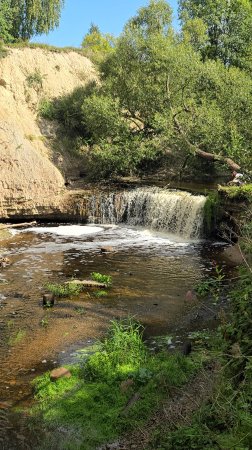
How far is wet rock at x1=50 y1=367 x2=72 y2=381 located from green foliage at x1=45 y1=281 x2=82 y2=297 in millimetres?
4344

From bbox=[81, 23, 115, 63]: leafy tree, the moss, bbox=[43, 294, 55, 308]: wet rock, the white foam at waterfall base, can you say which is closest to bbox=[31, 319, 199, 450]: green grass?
bbox=[43, 294, 55, 308]: wet rock

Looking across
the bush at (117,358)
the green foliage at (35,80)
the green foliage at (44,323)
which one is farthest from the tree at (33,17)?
the bush at (117,358)

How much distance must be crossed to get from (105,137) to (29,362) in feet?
60.1

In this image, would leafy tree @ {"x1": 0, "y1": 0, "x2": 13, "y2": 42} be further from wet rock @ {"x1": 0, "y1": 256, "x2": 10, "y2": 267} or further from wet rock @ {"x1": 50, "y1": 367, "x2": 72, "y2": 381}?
wet rock @ {"x1": 50, "y1": 367, "x2": 72, "y2": 381}

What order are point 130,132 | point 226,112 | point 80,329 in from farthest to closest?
1. point 130,132
2. point 226,112
3. point 80,329

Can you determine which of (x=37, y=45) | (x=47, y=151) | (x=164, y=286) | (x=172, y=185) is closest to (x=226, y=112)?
(x=172, y=185)

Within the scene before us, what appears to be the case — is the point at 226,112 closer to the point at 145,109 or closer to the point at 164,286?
the point at 145,109

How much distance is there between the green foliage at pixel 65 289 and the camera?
474 inches

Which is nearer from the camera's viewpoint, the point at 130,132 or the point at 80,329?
the point at 80,329

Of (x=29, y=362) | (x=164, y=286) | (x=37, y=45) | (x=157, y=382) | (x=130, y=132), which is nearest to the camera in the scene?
(x=157, y=382)

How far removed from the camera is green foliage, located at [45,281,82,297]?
474 inches

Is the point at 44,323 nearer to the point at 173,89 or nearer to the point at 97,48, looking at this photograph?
the point at 173,89

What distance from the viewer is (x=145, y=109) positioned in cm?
2562

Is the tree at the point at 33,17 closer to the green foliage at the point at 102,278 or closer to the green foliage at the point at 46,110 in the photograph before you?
the green foliage at the point at 46,110
